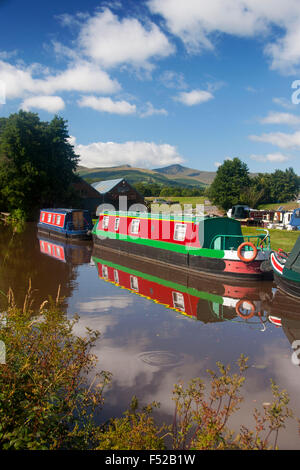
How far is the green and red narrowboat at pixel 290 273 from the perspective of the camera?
9445 mm

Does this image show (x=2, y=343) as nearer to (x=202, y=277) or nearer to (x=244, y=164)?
(x=202, y=277)

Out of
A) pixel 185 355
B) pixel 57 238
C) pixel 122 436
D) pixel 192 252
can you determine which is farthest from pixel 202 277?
pixel 57 238

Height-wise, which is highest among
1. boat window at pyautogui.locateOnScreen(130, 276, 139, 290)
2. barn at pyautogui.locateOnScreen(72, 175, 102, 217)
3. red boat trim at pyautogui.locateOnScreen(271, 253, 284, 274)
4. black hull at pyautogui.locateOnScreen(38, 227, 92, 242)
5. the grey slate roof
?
the grey slate roof

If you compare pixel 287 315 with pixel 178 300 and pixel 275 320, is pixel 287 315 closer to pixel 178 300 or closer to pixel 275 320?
pixel 275 320

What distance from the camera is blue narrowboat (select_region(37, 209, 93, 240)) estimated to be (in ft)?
68.4

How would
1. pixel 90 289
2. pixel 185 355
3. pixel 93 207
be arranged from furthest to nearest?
pixel 93 207 → pixel 90 289 → pixel 185 355

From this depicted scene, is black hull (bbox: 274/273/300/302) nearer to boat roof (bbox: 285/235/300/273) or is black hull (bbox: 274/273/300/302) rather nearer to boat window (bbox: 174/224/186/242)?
boat roof (bbox: 285/235/300/273)

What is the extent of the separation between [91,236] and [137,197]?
21.3 m

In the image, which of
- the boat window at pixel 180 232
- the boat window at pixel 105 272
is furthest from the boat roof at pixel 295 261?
the boat window at pixel 105 272

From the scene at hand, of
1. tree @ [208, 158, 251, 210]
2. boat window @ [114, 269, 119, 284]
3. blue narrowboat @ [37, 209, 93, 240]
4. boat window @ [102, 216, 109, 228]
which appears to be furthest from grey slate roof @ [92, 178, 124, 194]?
boat window @ [114, 269, 119, 284]

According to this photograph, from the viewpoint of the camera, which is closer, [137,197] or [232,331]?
[232,331]

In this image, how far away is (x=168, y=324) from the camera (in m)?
7.62

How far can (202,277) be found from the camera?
1241 cm

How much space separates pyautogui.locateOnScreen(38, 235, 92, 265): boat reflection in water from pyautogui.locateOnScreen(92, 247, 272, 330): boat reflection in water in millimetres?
1338
